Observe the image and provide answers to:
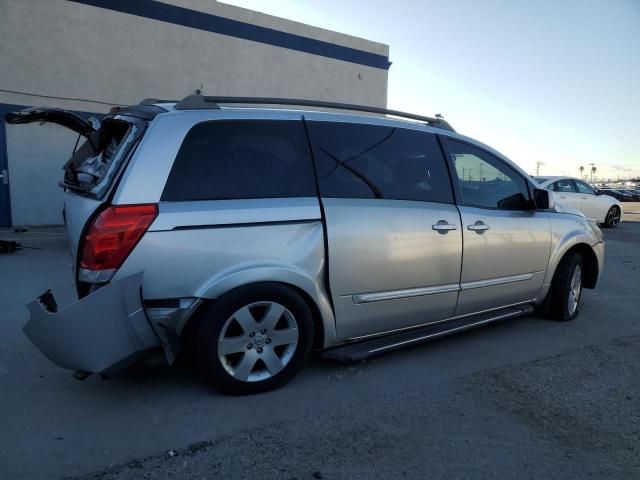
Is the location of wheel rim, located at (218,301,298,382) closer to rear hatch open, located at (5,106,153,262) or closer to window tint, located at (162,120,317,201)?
window tint, located at (162,120,317,201)

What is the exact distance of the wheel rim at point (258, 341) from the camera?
299 centimetres

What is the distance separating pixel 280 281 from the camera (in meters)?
3.07

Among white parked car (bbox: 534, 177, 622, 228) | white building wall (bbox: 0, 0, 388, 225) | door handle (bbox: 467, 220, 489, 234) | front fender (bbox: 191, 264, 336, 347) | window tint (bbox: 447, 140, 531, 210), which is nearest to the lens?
front fender (bbox: 191, 264, 336, 347)

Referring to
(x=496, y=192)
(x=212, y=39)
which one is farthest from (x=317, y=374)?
(x=212, y=39)

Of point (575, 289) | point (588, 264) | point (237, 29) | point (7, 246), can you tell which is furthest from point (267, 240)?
point (237, 29)

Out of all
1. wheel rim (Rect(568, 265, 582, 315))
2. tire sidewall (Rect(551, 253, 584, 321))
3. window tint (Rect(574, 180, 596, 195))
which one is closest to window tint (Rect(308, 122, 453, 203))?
tire sidewall (Rect(551, 253, 584, 321))

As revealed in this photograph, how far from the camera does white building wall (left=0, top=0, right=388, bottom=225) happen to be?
1091cm

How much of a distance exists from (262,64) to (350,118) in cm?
1156

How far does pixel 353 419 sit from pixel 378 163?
1835mm

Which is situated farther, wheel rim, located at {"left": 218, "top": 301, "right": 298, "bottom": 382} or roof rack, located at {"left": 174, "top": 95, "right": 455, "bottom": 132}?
roof rack, located at {"left": 174, "top": 95, "right": 455, "bottom": 132}

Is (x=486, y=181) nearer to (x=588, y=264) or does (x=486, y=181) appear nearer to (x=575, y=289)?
(x=575, y=289)

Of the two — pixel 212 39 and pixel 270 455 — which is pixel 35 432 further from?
pixel 212 39

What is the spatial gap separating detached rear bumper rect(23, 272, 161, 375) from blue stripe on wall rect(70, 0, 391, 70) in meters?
11.3

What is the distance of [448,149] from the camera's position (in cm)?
406
